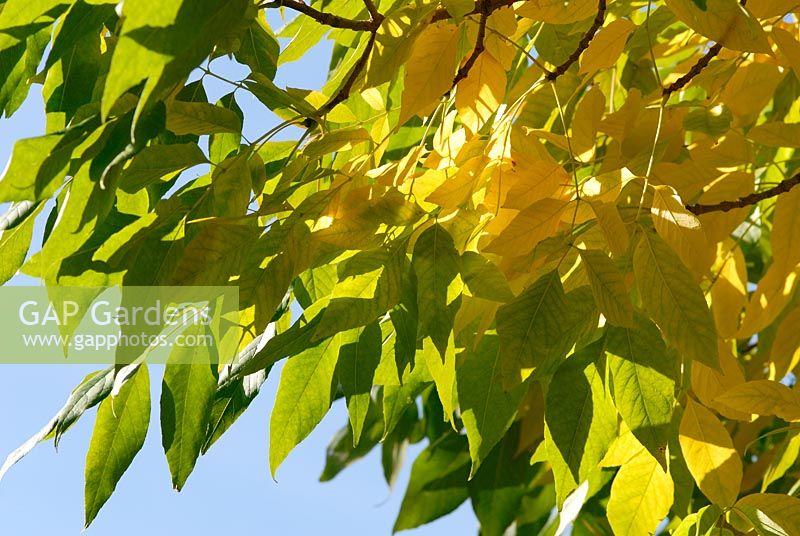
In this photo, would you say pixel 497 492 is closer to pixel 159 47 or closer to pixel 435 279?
pixel 435 279

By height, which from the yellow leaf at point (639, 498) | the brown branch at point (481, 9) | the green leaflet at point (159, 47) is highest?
the brown branch at point (481, 9)

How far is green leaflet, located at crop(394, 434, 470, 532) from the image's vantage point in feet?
3.90

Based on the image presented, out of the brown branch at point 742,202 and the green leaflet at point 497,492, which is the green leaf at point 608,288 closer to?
the brown branch at point 742,202

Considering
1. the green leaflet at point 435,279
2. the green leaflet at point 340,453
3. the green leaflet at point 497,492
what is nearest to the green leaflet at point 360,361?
the green leaflet at point 435,279

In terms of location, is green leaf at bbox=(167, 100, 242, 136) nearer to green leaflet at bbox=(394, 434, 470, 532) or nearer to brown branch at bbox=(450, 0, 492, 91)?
brown branch at bbox=(450, 0, 492, 91)

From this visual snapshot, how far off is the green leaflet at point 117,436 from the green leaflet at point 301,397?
88 mm

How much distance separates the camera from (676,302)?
0.48 m

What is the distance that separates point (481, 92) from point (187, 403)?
0.89ft

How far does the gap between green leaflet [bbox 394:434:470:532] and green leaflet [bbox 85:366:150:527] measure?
60 centimetres

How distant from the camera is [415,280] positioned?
0.53 metres

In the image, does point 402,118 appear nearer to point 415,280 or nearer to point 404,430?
point 415,280

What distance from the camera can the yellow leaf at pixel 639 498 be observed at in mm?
646

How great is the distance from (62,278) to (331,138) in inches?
6.9

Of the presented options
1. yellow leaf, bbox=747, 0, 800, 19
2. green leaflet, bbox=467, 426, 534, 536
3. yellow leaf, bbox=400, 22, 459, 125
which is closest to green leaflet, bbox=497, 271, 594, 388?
yellow leaf, bbox=400, 22, 459, 125
